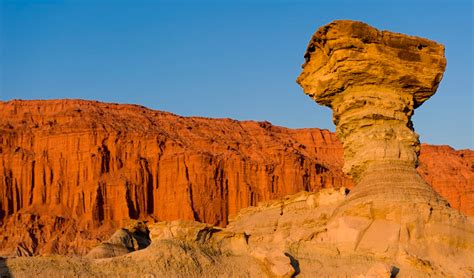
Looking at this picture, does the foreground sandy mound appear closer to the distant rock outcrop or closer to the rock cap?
the distant rock outcrop

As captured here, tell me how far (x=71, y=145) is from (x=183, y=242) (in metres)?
90.8

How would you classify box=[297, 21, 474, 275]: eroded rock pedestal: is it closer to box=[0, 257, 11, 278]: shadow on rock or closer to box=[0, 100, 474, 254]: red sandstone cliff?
box=[0, 257, 11, 278]: shadow on rock

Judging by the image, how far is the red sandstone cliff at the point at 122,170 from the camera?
10500cm

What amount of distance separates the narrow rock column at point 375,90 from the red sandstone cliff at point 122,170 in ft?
225

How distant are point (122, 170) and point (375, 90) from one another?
83.7m

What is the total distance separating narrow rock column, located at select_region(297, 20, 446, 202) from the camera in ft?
97.9

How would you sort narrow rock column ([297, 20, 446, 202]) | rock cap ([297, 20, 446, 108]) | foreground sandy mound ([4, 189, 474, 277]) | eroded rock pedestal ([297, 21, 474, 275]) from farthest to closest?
1. rock cap ([297, 20, 446, 108])
2. narrow rock column ([297, 20, 446, 202])
3. eroded rock pedestal ([297, 21, 474, 275])
4. foreground sandy mound ([4, 189, 474, 277])

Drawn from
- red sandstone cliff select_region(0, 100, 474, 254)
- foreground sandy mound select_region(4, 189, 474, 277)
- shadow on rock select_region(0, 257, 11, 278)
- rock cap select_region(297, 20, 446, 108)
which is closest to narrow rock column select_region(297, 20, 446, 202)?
rock cap select_region(297, 20, 446, 108)

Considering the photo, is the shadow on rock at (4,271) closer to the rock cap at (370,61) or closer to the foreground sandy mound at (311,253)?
the foreground sandy mound at (311,253)

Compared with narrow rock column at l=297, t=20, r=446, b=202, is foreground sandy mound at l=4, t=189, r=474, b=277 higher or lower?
lower

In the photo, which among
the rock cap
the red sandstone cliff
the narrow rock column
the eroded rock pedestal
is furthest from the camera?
the red sandstone cliff

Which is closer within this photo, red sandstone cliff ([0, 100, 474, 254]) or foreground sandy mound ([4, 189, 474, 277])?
foreground sandy mound ([4, 189, 474, 277])

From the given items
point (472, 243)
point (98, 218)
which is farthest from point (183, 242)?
point (98, 218)

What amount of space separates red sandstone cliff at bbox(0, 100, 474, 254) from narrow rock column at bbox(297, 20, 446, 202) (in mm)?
68429
